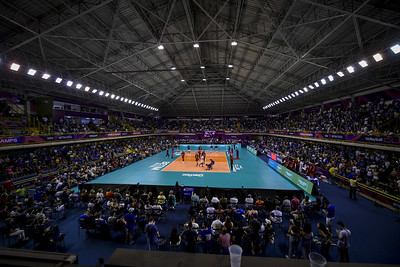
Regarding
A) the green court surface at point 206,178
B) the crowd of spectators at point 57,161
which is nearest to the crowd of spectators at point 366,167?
the green court surface at point 206,178

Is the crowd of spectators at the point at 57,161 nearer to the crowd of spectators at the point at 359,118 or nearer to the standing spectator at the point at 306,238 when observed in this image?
the standing spectator at the point at 306,238

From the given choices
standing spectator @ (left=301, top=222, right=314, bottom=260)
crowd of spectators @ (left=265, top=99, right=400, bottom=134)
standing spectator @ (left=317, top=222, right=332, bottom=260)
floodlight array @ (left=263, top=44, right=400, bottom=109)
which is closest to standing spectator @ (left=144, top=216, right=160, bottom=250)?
standing spectator @ (left=301, top=222, right=314, bottom=260)

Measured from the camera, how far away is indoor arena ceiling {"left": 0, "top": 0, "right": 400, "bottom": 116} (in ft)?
40.5

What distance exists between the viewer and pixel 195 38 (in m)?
21.7

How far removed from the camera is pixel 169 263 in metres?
1.84

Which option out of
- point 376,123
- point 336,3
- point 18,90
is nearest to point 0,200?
point 18,90

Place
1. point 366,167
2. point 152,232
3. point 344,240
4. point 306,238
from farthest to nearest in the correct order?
point 366,167, point 152,232, point 344,240, point 306,238

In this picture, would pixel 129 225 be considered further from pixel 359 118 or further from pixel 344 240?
pixel 359 118

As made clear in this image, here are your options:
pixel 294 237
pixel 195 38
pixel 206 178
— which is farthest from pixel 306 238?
pixel 195 38

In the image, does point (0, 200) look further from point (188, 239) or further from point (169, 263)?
point (169, 263)

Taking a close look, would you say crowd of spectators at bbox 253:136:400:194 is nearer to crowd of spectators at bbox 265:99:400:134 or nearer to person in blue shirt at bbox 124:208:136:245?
crowd of spectators at bbox 265:99:400:134

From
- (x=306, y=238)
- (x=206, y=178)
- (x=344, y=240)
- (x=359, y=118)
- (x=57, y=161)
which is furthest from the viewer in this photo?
(x=359, y=118)

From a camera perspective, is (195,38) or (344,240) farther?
(195,38)

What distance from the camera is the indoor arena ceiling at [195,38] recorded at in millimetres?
12352
